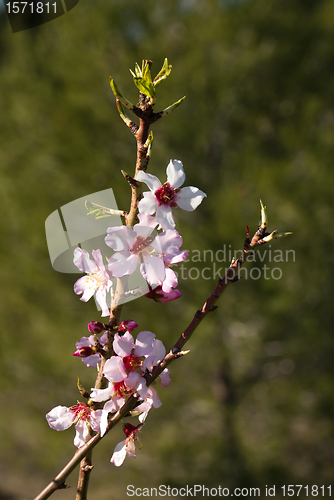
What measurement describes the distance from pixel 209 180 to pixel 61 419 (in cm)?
256

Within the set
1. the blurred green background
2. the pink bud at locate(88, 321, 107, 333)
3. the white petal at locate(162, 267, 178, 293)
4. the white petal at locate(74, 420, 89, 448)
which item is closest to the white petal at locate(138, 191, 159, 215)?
the white petal at locate(162, 267, 178, 293)

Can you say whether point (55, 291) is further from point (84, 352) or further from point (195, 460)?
point (84, 352)

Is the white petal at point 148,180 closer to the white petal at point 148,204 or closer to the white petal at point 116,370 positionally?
the white petal at point 148,204

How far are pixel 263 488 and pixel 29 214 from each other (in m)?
3.12

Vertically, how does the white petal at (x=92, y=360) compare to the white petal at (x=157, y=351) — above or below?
above

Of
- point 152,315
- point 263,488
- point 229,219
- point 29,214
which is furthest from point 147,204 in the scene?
point 263,488

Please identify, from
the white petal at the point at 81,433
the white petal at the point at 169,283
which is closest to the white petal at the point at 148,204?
the white petal at the point at 169,283

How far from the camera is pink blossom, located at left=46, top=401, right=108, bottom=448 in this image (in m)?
0.55

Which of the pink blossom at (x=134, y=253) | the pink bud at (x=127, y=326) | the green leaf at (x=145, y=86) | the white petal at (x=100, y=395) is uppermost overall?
the green leaf at (x=145, y=86)

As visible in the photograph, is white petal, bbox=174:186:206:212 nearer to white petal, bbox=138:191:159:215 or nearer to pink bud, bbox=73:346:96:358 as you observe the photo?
white petal, bbox=138:191:159:215

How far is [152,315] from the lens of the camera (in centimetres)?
304

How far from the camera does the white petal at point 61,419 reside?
640mm

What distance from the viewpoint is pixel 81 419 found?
62cm

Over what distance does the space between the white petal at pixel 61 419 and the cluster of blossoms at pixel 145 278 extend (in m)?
0.02
